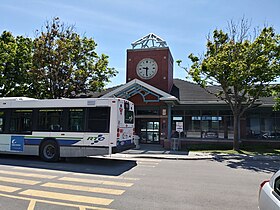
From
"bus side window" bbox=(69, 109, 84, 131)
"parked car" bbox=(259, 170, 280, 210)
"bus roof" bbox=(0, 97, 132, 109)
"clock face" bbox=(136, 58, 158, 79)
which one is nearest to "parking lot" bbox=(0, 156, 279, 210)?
"bus side window" bbox=(69, 109, 84, 131)

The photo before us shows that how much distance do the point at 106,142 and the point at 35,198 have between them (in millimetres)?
5202

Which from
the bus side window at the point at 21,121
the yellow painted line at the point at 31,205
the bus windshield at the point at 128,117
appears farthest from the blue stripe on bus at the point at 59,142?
the yellow painted line at the point at 31,205

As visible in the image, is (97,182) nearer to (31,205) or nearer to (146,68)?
(31,205)

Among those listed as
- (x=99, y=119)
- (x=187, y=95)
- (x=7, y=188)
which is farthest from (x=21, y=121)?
(x=187, y=95)

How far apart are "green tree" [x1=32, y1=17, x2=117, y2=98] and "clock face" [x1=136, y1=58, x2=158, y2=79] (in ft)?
10.2

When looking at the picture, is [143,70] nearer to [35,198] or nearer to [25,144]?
[25,144]

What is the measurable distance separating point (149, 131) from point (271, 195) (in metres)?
19.0

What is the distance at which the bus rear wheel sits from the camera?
40.2 ft

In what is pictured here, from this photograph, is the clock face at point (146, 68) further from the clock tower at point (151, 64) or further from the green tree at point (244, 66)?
the green tree at point (244, 66)

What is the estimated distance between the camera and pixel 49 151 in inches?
493

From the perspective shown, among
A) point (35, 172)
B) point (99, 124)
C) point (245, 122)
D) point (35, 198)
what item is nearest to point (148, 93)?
point (245, 122)

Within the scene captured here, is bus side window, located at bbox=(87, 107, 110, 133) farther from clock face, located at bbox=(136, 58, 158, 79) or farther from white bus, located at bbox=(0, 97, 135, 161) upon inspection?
clock face, located at bbox=(136, 58, 158, 79)

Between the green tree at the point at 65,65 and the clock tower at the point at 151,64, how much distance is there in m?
2.58

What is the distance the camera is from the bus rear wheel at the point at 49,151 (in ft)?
40.2
